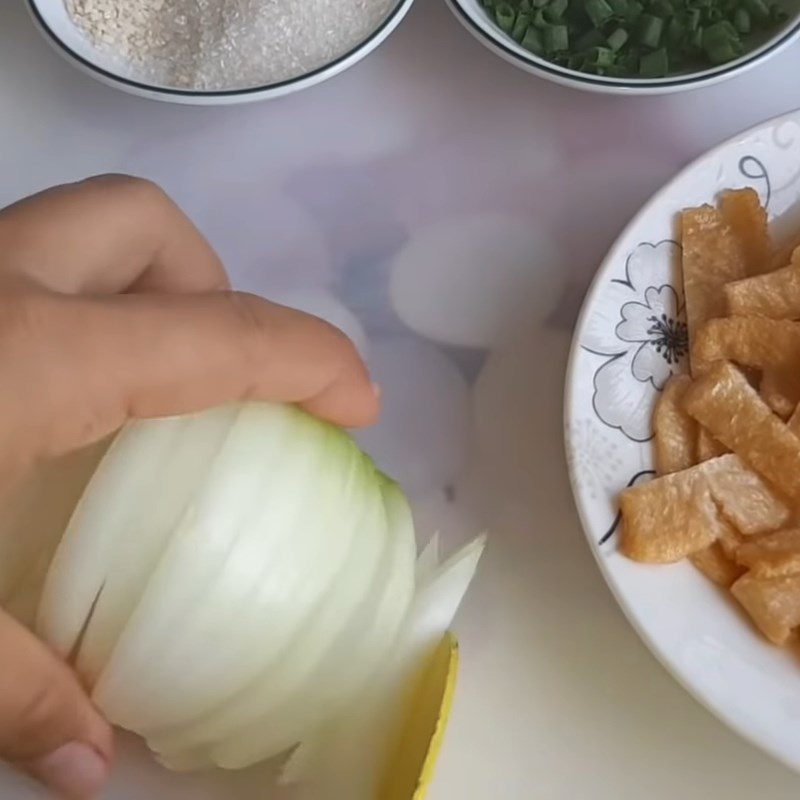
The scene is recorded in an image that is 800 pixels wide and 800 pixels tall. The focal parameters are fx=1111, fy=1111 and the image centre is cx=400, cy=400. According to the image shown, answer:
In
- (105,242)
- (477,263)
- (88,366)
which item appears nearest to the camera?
(88,366)

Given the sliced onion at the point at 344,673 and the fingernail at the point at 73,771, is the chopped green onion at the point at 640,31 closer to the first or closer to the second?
the sliced onion at the point at 344,673

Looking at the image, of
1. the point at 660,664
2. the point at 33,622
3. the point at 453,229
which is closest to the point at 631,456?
the point at 660,664

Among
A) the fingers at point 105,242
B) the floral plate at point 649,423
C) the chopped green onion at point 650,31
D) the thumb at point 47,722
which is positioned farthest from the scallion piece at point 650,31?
the thumb at point 47,722

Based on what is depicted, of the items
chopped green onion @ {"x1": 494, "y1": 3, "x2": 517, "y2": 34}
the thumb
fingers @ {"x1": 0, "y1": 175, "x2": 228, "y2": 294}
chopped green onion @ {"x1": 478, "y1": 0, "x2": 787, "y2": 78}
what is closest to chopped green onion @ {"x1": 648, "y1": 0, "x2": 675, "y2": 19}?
chopped green onion @ {"x1": 478, "y1": 0, "x2": 787, "y2": 78}

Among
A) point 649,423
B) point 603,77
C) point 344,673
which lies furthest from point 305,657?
point 603,77

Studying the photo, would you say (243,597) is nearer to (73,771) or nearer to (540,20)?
(73,771)

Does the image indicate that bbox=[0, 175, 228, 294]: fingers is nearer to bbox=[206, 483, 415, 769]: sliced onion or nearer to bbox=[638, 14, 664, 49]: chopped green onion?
bbox=[206, 483, 415, 769]: sliced onion

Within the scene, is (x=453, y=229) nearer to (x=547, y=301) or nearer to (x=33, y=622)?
(x=547, y=301)
